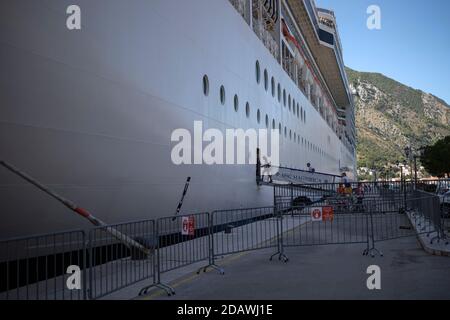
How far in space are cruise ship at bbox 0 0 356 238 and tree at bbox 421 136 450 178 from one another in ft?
239

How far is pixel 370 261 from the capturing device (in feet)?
30.2

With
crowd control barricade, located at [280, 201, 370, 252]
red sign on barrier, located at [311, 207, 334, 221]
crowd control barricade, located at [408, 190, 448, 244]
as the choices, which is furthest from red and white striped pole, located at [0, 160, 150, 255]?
crowd control barricade, located at [408, 190, 448, 244]

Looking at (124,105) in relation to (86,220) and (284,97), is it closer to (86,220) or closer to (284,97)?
(86,220)

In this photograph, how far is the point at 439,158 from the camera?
270 feet

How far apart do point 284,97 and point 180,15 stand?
15716 mm

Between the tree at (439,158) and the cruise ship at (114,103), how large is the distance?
72.7 metres

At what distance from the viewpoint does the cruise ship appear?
7.05 metres

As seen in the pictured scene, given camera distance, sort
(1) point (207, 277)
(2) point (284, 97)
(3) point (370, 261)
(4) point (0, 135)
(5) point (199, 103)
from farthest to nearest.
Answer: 1. (2) point (284, 97)
2. (5) point (199, 103)
3. (3) point (370, 261)
4. (1) point (207, 277)
5. (4) point (0, 135)

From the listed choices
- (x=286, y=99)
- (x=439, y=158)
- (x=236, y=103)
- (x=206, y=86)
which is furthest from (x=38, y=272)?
(x=439, y=158)

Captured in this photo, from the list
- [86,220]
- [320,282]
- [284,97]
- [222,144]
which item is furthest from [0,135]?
[284,97]

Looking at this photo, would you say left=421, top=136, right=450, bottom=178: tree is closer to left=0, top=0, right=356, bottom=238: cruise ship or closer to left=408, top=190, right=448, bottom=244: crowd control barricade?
left=408, top=190, right=448, bottom=244: crowd control barricade

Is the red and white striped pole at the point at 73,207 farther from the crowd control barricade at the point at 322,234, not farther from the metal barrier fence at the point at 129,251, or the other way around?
the crowd control barricade at the point at 322,234

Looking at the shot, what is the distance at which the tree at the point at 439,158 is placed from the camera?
80.2m

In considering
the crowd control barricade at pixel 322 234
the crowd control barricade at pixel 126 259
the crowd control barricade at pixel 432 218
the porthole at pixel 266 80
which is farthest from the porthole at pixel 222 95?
Result: the crowd control barricade at pixel 126 259
